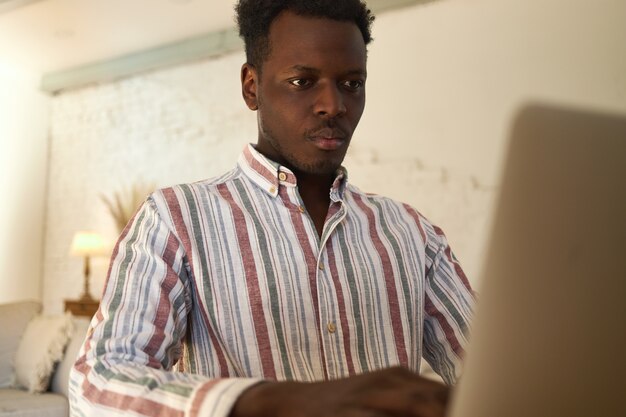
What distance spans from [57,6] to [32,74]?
74.5 inches

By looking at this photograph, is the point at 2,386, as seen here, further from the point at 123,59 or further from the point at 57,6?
the point at 123,59

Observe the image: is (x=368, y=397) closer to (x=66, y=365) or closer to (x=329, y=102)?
(x=329, y=102)

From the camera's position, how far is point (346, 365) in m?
0.91

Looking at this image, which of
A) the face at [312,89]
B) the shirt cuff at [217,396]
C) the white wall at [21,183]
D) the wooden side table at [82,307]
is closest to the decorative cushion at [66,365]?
the wooden side table at [82,307]

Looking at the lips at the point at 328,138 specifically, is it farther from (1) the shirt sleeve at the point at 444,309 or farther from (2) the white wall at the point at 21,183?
(2) the white wall at the point at 21,183

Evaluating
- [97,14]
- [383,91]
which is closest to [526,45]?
[383,91]

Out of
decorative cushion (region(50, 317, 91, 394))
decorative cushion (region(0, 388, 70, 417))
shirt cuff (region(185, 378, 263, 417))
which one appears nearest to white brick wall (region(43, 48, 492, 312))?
decorative cushion (region(50, 317, 91, 394))

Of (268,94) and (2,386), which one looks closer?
(268,94)

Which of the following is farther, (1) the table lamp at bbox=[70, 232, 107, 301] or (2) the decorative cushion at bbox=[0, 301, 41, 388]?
(1) the table lamp at bbox=[70, 232, 107, 301]

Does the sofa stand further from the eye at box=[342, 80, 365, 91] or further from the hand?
the hand

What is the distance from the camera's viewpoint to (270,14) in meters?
1.03

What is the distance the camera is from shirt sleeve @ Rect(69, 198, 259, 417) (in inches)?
22.4

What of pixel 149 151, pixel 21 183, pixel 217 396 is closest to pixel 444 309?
pixel 217 396

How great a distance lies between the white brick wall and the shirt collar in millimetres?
3563
